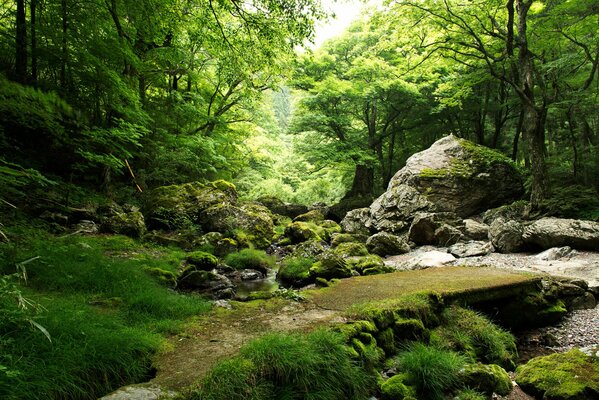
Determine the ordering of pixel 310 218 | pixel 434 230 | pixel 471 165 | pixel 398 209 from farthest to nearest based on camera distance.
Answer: pixel 310 218 < pixel 471 165 < pixel 398 209 < pixel 434 230

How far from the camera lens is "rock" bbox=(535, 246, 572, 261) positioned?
308 inches

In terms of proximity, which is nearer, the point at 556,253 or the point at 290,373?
the point at 290,373

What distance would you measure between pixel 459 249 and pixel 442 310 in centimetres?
537

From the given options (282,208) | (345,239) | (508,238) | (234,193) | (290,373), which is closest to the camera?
(290,373)

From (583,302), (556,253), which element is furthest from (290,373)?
(556,253)

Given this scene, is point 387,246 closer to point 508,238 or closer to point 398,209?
point 398,209

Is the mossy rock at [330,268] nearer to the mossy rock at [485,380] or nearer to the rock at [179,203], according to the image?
the mossy rock at [485,380]

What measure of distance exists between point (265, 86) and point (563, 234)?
14.2 metres

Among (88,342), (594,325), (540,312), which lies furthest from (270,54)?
(594,325)

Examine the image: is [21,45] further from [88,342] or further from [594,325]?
[594,325]

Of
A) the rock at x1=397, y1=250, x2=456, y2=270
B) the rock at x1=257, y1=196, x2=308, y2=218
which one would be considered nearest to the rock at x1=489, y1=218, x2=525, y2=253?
the rock at x1=397, y1=250, x2=456, y2=270

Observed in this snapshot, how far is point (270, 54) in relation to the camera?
713cm

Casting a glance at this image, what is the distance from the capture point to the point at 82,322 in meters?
2.98

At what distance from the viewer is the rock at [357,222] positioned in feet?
45.5
